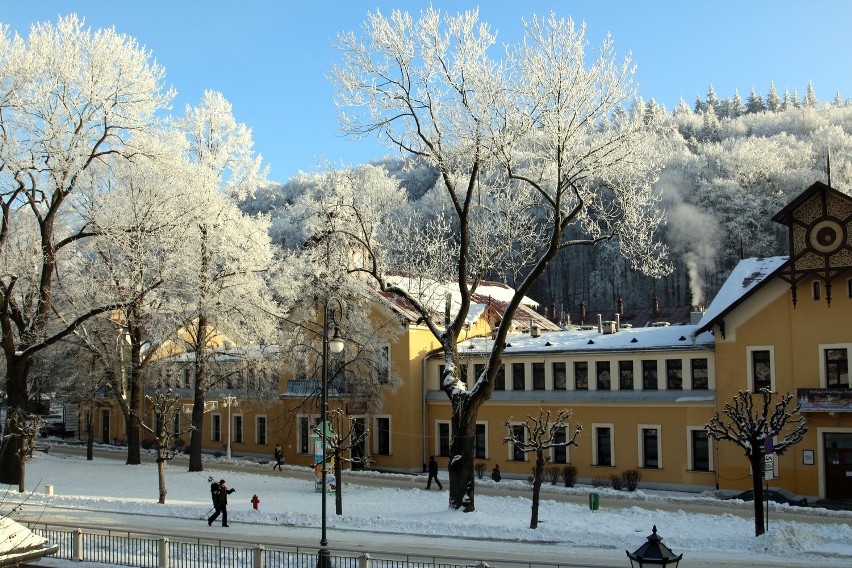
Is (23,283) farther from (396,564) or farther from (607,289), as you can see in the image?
(607,289)

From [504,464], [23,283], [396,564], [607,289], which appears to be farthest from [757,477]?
[607,289]

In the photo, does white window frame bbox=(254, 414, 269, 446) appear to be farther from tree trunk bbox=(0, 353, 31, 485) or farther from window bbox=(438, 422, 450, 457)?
tree trunk bbox=(0, 353, 31, 485)

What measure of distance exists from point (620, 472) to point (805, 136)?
11164 cm

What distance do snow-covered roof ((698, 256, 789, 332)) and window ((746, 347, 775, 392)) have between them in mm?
2090

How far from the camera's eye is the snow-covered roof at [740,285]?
34031 mm

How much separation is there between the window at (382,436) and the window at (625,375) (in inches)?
539

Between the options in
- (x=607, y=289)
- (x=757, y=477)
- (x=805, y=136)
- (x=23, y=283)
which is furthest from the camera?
(x=805, y=136)

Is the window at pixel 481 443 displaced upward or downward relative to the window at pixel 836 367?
downward

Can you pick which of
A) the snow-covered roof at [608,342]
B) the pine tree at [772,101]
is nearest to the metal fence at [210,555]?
the snow-covered roof at [608,342]

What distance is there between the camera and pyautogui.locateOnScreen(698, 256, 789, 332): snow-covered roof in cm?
3403

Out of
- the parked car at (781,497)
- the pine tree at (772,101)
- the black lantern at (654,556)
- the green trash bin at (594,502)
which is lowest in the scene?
the parked car at (781,497)

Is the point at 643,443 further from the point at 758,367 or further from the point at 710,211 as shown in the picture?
the point at 710,211

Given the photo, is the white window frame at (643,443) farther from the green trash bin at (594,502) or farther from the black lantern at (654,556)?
the black lantern at (654,556)

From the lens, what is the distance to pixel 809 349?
33312mm
